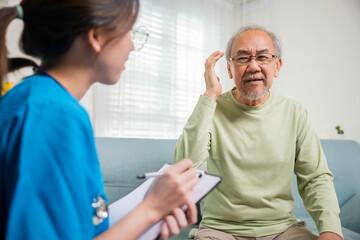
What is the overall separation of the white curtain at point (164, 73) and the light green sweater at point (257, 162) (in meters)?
1.47

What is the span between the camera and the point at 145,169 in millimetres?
1899

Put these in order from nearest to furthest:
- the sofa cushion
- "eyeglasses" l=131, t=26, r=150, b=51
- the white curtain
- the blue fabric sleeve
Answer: the blue fabric sleeve < "eyeglasses" l=131, t=26, r=150, b=51 < the sofa cushion < the white curtain

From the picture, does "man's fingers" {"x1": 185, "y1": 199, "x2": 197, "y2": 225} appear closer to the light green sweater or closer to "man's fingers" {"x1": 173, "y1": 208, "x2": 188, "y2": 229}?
"man's fingers" {"x1": 173, "y1": 208, "x2": 188, "y2": 229}

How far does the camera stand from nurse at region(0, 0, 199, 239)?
0.48 meters

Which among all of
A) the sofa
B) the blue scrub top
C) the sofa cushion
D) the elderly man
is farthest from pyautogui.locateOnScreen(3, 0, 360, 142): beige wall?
the blue scrub top

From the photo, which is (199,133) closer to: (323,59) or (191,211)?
(191,211)

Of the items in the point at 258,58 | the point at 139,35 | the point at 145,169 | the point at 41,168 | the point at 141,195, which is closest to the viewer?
the point at 41,168

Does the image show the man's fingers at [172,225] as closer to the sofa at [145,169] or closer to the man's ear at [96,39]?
the man's ear at [96,39]

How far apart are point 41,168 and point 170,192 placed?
0.81 ft

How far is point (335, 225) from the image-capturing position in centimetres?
106

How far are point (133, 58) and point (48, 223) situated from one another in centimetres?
233

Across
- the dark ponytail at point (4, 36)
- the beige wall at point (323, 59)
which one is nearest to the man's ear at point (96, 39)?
the dark ponytail at point (4, 36)

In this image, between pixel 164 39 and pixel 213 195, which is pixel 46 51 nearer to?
pixel 213 195

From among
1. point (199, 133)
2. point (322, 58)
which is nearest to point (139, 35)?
point (199, 133)
